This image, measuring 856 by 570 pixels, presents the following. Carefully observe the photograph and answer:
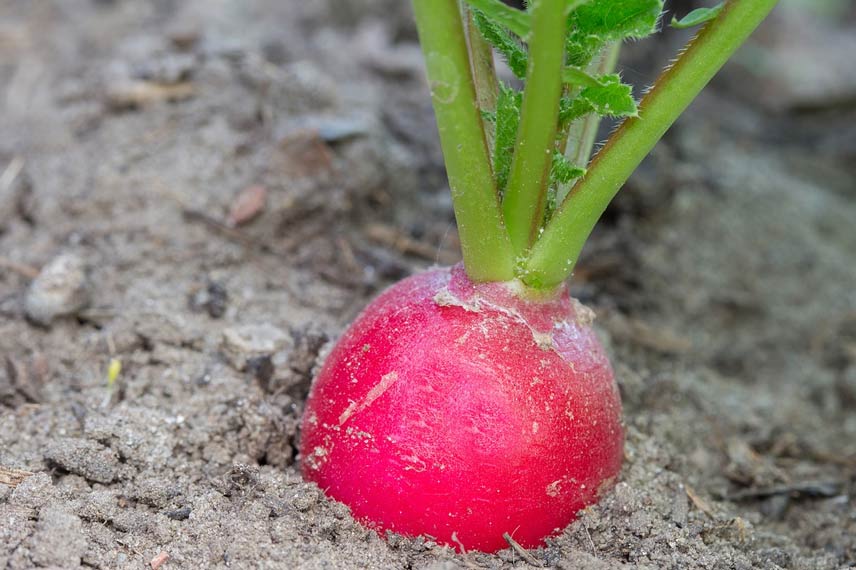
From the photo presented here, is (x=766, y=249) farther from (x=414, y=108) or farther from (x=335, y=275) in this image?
(x=335, y=275)

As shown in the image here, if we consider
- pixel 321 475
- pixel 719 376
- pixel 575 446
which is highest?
pixel 575 446

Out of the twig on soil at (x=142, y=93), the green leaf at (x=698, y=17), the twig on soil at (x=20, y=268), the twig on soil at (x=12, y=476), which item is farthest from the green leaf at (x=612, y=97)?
the twig on soil at (x=142, y=93)

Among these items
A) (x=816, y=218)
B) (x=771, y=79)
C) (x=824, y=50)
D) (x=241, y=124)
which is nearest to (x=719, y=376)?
(x=816, y=218)

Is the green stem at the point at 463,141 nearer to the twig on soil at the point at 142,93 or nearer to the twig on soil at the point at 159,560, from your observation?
the twig on soil at the point at 159,560

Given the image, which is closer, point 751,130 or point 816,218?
point 816,218

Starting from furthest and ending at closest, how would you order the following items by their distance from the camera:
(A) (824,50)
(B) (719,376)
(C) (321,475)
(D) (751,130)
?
(A) (824,50), (D) (751,130), (B) (719,376), (C) (321,475)

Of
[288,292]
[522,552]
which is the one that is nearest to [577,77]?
[522,552]
